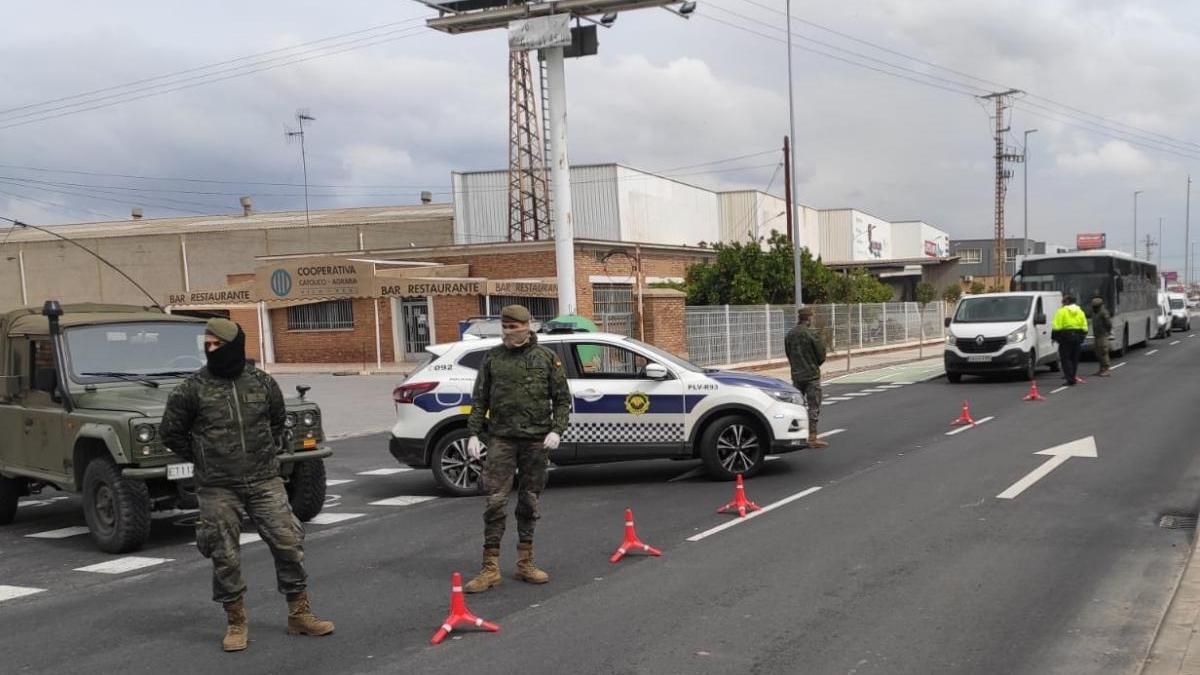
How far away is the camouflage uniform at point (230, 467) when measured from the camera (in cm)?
562

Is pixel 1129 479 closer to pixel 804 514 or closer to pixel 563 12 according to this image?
pixel 804 514

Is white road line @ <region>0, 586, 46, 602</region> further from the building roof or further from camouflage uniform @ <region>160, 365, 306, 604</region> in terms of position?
the building roof

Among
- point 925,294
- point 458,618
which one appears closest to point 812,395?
point 458,618

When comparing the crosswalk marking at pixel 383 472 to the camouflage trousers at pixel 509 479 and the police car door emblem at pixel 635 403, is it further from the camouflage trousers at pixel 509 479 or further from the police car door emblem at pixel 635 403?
A: the camouflage trousers at pixel 509 479

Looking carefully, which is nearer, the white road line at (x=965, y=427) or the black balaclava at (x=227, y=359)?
the black balaclava at (x=227, y=359)

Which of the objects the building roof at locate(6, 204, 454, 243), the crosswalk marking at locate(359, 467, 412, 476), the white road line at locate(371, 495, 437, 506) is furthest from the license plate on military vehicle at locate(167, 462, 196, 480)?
the building roof at locate(6, 204, 454, 243)

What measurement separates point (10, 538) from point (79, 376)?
1.77m

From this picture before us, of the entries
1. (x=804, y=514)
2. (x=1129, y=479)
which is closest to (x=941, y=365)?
(x=1129, y=479)

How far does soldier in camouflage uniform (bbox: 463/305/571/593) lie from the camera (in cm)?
669

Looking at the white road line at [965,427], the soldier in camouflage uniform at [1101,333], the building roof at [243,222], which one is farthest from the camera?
the building roof at [243,222]

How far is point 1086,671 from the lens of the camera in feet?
16.7

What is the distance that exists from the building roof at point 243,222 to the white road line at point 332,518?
47.1 m

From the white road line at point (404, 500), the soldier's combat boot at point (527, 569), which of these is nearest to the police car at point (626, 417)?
the white road line at point (404, 500)

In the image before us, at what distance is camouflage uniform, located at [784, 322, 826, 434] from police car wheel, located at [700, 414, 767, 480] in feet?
8.77
